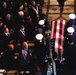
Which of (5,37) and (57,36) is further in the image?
(5,37)

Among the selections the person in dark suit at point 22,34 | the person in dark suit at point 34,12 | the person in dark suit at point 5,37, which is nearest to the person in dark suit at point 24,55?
the person in dark suit at point 22,34

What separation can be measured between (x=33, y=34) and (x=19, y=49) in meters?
0.97

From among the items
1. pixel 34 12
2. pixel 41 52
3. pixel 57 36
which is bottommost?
pixel 41 52

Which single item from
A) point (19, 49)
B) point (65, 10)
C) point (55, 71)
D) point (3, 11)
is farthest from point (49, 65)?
point (65, 10)

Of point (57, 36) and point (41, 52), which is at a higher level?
point (57, 36)

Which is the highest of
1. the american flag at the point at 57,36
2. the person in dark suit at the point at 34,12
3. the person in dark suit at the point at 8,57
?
the person in dark suit at the point at 34,12

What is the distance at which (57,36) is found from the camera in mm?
12461

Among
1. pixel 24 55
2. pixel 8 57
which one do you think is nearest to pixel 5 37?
pixel 8 57

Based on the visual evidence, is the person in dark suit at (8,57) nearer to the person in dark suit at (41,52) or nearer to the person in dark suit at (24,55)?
the person in dark suit at (24,55)

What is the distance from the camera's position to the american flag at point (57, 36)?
→ 465 inches

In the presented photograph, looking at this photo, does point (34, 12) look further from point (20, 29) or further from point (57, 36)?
point (57, 36)

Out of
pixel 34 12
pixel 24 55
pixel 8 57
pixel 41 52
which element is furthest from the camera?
pixel 34 12

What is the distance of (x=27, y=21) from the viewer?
42.5 ft

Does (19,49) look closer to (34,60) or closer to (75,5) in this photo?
(34,60)
